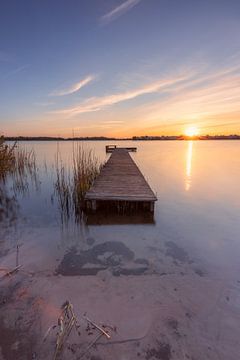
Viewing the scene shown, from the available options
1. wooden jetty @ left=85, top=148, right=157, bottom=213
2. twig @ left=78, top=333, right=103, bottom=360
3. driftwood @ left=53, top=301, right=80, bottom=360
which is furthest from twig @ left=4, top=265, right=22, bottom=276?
wooden jetty @ left=85, top=148, right=157, bottom=213

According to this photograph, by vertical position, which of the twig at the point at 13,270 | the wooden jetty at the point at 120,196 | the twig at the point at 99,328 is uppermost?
the wooden jetty at the point at 120,196

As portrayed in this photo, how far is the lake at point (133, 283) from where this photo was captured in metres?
Answer: 1.87

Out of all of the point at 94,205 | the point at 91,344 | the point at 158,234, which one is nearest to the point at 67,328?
the point at 91,344

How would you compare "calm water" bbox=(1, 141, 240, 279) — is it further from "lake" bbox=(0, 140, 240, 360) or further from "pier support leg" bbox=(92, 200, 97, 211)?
"pier support leg" bbox=(92, 200, 97, 211)

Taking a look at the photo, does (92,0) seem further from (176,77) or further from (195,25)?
(176,77)

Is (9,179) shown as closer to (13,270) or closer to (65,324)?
(13,270)

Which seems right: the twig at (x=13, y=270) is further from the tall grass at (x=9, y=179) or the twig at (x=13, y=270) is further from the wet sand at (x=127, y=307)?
the tall grass at (x=9, y=179)

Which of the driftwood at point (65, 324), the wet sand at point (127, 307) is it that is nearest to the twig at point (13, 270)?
the wet sand at point (127, 307)

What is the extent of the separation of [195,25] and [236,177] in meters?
7.35

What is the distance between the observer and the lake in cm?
187

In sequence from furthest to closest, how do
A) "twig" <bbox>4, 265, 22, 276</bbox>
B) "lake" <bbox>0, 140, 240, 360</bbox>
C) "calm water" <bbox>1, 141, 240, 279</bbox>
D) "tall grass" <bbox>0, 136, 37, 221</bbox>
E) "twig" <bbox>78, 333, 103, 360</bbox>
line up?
"tall grass" <bbox>0, 136, 37, 221</bbox>
"calm water" <bbox>1, 141, 240, 279</bbox>
"twig" <bbox>4, 265, 22, 276</bbox>
"lake" <bbox>0, 140, 240, 360</bbox>
"twig" <bbox>78, 333, 103, 360</bbox>

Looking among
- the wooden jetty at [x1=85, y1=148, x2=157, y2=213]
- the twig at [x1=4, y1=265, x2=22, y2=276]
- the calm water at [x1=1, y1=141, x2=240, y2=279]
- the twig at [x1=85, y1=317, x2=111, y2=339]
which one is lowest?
the calm water at [x1=1, y1=141, x2=240, y2=279]

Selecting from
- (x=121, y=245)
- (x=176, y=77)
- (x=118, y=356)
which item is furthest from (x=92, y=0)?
(x=118, y=356)

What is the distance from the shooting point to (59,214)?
5.36m
